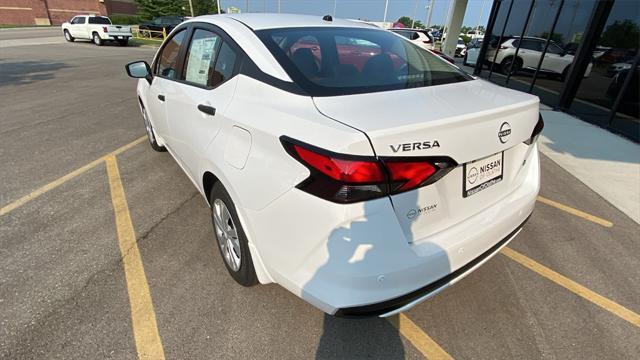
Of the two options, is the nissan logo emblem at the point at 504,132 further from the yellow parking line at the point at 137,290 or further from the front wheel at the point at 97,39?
the front wheel at the point at 97,39

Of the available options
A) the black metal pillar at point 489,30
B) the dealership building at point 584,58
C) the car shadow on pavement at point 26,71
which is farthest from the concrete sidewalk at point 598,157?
the car shadow on pavement at point 26,71

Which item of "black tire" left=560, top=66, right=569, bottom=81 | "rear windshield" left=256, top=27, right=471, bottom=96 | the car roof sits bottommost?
"black tire" left=560, top=66, right=569, bottom=81

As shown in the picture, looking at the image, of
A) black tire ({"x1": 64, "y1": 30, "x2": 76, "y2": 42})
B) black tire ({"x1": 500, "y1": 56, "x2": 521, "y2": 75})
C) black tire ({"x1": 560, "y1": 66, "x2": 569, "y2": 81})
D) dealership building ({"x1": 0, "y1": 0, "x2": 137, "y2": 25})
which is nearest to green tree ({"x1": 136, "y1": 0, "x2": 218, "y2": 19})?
dealership building ({"x1": 0, "y1": 0, "x2": 137, "y2": 25})

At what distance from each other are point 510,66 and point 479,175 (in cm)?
1181

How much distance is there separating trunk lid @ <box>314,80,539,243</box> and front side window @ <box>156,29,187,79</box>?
2.00m

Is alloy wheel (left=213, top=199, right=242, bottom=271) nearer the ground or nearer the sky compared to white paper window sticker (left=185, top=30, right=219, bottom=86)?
nearer the ground

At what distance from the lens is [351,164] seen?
138cm

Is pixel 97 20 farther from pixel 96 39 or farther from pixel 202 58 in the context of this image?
pixel 202 58

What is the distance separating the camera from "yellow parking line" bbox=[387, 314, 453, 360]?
197 cm

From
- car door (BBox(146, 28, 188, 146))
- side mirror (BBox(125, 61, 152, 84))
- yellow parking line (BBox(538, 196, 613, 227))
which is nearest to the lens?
car door (BBox(146, 28, 188, 146))

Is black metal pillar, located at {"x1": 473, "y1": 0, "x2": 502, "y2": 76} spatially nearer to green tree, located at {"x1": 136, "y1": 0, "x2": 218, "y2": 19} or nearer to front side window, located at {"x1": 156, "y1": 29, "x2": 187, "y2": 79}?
front side window, located at {"x1": 156, "y1": 29, "x2": 187, "y2": 79}

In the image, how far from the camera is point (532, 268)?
2.68 metres

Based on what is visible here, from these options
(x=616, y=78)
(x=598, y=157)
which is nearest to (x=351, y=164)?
(x=598, y=157)

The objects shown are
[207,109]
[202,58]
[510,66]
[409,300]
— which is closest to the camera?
[409,300]
